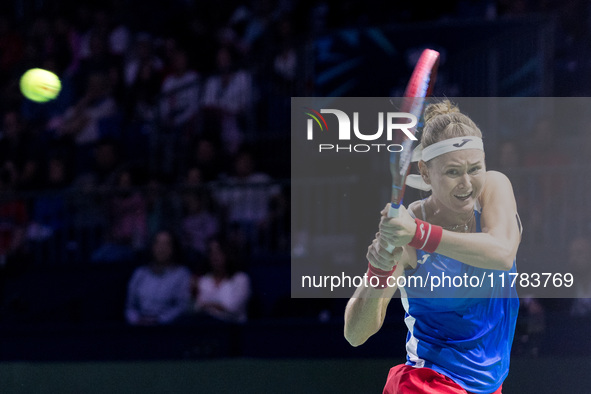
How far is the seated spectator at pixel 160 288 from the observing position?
498 cm

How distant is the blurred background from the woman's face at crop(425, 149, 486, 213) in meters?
0.57

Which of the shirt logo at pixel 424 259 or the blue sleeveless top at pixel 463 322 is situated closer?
the blue sleeveless top at pixel 463 322

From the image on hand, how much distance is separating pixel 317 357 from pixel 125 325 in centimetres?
120

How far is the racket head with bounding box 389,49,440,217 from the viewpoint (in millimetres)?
2387

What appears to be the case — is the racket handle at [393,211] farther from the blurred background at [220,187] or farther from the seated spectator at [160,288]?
the seated spectator at [160,288]

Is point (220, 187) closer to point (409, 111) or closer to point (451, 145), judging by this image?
point (451, 145)

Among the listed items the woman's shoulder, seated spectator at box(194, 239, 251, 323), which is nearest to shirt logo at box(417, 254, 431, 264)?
the woman's shoulder

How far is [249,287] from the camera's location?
484 centimetres

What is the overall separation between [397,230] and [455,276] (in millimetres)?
488

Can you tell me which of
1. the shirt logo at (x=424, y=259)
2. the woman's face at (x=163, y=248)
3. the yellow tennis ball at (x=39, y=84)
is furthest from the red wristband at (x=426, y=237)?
the yellow tennis ball at (x=39, y=84)

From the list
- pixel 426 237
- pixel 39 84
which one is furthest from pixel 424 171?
pixel 39 84

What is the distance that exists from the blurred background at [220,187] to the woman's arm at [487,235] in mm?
633

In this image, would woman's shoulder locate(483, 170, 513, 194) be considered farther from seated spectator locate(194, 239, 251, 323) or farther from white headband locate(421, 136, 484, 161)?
seated spectator locate(194, 239, 251, 323)

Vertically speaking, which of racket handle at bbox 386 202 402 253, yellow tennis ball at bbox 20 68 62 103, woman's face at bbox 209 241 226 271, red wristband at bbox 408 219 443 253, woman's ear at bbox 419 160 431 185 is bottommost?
woman's face at bbox 209 241 226 271
